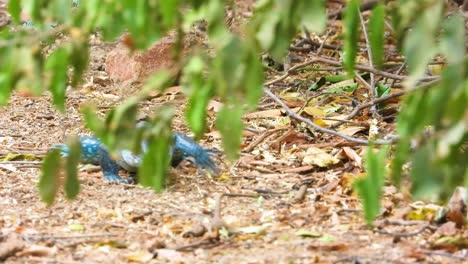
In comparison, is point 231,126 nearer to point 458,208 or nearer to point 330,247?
point 330,247

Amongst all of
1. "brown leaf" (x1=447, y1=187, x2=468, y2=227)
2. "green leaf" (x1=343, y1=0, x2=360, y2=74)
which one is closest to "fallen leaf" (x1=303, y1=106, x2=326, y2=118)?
"brown leaf" (x1=447, y1=187, x2=468, y2=227)

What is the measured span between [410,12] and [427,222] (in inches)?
65.6

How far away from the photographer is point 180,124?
502 centimetres

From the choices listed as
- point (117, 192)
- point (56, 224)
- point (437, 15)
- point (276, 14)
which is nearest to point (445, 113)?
point (437, 15)

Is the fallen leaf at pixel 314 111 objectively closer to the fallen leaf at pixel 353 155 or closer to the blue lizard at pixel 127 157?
the fallen leaf at pixel 353 155

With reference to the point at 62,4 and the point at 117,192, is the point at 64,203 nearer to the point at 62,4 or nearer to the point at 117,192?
the point at 117,192

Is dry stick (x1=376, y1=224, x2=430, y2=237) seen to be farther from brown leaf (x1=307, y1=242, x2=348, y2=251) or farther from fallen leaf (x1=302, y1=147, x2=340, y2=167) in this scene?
fallen leaf (x1=302, y1=147, x2=340, y2=167)

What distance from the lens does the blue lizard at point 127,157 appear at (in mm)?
3996

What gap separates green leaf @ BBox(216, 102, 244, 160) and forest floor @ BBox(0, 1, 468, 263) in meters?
0.91

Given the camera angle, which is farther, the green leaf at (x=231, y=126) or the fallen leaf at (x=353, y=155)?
the fallen leaf at (x=353, y=155)

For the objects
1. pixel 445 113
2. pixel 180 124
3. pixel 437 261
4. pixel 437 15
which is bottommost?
pixel 437 261

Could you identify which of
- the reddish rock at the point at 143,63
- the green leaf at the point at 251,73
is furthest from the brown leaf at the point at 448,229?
the reddish rock at the point at 143,63

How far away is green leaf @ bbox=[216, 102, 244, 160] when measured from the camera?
1854 millimetres

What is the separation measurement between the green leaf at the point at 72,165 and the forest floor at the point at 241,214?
88cm
